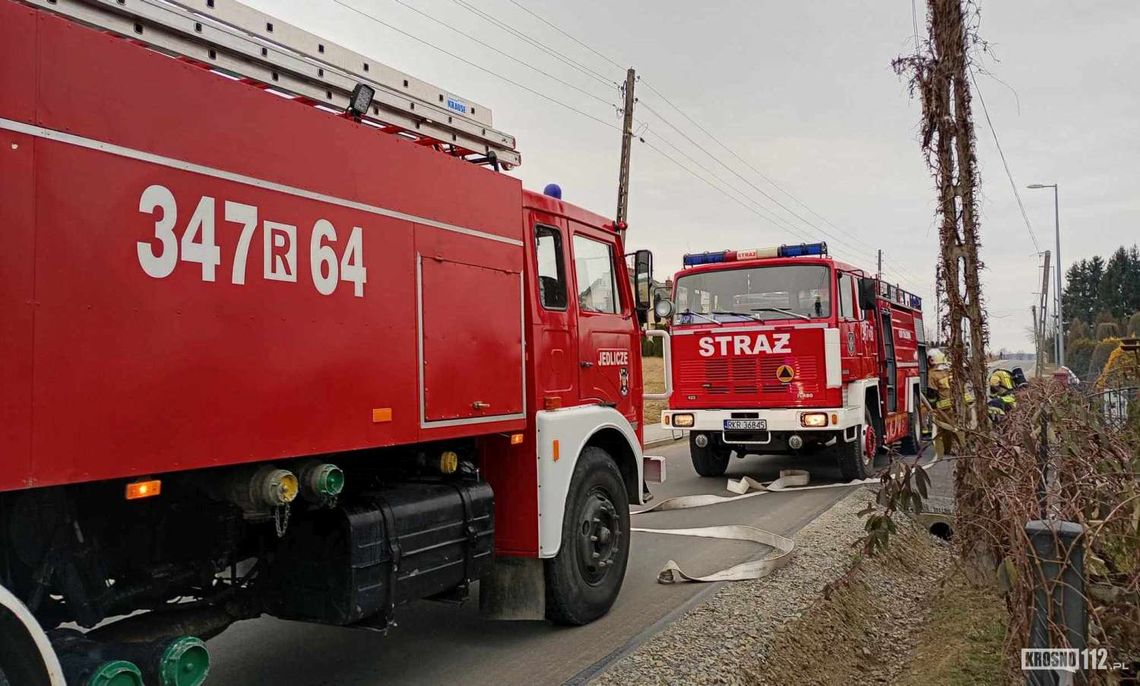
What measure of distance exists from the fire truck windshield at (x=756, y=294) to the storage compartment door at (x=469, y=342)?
593 centimetres

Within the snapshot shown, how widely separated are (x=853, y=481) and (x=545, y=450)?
669 centimetres

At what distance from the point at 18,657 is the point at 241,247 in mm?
1445

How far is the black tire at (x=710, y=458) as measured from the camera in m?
11.0

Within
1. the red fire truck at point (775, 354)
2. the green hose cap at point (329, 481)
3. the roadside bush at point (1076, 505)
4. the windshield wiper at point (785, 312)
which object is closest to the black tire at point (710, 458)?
the red fire truck at point (775, 354)

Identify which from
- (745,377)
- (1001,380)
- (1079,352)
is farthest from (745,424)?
(1079,352)

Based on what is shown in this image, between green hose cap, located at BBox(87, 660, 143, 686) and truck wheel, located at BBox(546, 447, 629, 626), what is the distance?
2447 mm

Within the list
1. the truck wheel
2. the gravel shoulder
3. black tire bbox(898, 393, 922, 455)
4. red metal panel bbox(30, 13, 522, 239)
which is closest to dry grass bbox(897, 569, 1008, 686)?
the gravel shoulder

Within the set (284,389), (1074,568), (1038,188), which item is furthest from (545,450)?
(1038,188)

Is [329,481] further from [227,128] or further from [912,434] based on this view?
[912,434]

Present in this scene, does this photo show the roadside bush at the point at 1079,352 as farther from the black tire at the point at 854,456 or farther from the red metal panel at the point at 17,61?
the red metal panel at the point at 17,61

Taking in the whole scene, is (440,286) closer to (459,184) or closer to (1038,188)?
(459,184)

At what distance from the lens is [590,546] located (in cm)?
497

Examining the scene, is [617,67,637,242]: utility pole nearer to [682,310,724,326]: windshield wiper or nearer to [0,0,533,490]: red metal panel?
[682,310,724,326]: windshield wiper

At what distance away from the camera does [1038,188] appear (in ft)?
94.4
